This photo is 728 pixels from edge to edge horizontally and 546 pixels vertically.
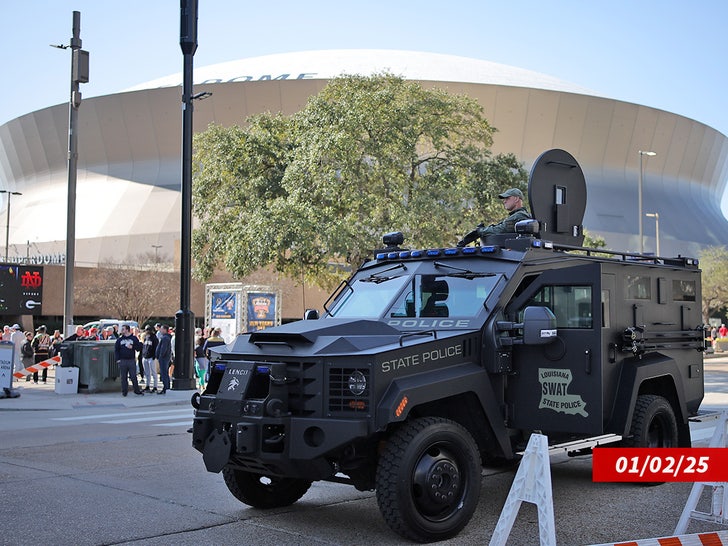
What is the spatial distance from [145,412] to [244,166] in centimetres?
1349

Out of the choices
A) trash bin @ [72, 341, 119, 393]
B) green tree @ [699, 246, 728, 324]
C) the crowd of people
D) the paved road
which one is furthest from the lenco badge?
green tree @ [699, 246, 728, 324]

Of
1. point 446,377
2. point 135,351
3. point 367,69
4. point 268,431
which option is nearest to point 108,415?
point 135,351

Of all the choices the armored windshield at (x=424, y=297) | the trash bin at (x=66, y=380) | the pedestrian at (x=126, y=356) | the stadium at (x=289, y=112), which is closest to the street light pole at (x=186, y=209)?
the pedestrian at (x=126, y=356)

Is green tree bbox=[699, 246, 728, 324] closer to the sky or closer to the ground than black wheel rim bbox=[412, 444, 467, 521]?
closer to the sky

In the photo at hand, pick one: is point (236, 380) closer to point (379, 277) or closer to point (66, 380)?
point (379, 277)

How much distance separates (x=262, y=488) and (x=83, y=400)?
13.6 m

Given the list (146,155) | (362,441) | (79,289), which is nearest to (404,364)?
(362,441)

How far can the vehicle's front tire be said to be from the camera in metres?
6.16

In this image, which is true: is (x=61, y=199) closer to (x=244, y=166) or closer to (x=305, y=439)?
(x=244, y=166)

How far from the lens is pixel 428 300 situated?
778cm

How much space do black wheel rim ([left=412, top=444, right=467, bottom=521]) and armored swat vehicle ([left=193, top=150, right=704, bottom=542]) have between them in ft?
0.04

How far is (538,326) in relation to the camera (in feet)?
22.6

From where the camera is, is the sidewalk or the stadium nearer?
the sidewalk

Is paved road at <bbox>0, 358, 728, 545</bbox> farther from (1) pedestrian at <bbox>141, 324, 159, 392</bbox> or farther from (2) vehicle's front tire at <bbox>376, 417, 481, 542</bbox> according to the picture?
(1) pedestrian at <bbox>141, 324, 159, 392</bbox>
